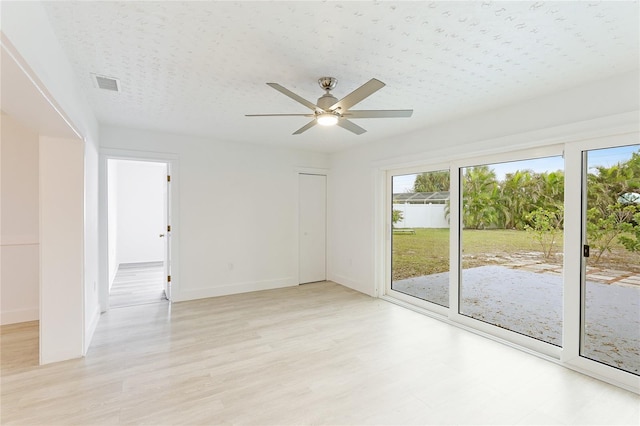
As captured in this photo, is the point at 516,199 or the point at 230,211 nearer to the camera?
the point at 516,199

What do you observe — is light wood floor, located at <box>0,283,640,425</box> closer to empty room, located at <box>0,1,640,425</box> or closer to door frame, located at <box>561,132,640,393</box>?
empty room, located at <box>0,1,640,425</box>

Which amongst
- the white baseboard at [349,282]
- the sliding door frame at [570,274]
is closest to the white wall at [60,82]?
the white baseboard at [349,282]

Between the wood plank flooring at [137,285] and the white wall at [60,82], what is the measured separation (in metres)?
0.77

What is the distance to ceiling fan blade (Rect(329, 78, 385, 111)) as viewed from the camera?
195 centimetres

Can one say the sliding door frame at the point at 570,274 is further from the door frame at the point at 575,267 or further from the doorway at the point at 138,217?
the doorway at the point at 138,217

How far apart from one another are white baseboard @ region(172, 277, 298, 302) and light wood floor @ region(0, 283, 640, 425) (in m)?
0.86

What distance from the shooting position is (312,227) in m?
5.74

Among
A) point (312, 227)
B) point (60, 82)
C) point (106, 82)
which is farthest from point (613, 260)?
point (106, 82)

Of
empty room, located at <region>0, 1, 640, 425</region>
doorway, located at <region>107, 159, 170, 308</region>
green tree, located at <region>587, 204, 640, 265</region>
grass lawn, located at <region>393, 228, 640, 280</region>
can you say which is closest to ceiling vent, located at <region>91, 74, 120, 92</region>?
empty room, located at <region>0, 1, 640, 425</region>

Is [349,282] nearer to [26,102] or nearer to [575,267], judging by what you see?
[575,267]

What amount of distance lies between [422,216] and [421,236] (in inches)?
11.8

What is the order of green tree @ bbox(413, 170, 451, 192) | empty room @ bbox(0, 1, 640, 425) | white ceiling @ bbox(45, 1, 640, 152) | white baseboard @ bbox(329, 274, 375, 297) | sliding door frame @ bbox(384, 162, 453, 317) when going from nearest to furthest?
white ceiling @ bbox(45, 1, 640, 152)
empty room @ bbox(0, 1, 640, 425)
green tree @ bbox(413, 170, 451, 192)
sliding door frame @ bbox(384, 162, 453, 317)
white baseboard @ bbox(329, 274, 375, 297)

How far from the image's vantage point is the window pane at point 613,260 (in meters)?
2.38

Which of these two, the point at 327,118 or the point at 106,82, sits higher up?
the point at 106,82
